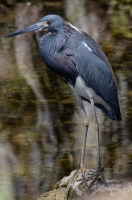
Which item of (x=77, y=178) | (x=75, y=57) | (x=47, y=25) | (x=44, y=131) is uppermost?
(x=47, y=25)

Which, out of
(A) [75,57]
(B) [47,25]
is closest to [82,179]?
(A) [75,57]

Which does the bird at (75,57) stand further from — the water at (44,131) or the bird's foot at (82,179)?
the water at (44,131)

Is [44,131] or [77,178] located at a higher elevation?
[77,178]

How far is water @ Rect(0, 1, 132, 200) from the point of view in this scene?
5.62 metres

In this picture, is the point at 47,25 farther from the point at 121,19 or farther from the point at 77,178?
the point at 121,19

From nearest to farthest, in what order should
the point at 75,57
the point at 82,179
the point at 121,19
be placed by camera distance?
the point at 82,179 → the point at 75,57 → the point at 121,19

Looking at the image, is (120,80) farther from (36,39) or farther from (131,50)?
(36,39)

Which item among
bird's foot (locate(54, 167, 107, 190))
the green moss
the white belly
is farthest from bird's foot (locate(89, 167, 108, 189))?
the green moss

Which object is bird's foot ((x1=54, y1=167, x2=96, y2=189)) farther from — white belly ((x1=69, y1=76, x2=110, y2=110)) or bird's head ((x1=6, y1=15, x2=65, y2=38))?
bird's head ((x1=6, y1=15, x2=65, y2=38))

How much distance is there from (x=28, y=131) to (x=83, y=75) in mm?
1726

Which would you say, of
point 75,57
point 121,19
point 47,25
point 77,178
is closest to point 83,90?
point 75,57

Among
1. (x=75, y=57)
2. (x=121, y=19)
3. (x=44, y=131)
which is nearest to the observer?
(x=75, y=57)

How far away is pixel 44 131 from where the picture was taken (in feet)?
21.7

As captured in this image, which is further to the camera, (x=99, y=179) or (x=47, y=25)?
(x=47, y=25)
